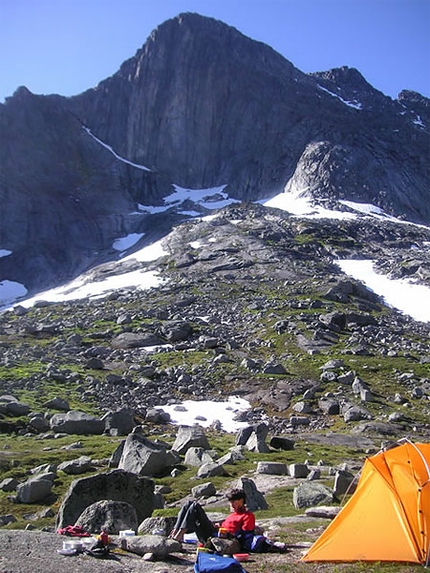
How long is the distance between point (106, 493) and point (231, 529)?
4.42m

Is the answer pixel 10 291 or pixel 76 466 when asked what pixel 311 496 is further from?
pixel 10 291

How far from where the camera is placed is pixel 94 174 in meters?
174

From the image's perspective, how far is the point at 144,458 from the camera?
73.1ft

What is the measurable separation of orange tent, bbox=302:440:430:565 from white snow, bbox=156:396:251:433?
2417 centimetres

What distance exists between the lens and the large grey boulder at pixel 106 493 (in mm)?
14656

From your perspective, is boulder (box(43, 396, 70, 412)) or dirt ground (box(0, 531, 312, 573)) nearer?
dirt ground (box(0, 531, 312, 573))

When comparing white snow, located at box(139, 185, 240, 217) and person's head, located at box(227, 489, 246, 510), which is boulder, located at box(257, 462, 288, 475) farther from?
white snow, located at box(139, 185, 240, 217)

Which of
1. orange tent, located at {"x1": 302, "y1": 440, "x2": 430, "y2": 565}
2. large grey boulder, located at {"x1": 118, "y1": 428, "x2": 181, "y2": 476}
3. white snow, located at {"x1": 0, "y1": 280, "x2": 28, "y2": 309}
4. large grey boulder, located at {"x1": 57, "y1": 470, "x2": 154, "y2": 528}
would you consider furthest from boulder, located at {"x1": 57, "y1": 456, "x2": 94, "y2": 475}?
white snow, located at {"x1": 0, "y1": 280, "x2": 28, "y2": 309}

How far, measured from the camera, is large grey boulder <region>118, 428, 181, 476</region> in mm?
22172

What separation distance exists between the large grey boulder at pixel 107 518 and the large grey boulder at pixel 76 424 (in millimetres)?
19585

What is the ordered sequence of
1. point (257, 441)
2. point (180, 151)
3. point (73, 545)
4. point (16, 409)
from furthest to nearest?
point (180, 151)
point (16, 409)
point (257, 441)
point (73, 545)

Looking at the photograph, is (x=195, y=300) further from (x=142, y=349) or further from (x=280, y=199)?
(x=280, y=199)

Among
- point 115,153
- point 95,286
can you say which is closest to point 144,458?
point 95,286

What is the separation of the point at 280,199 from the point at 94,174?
59562 millimetres
